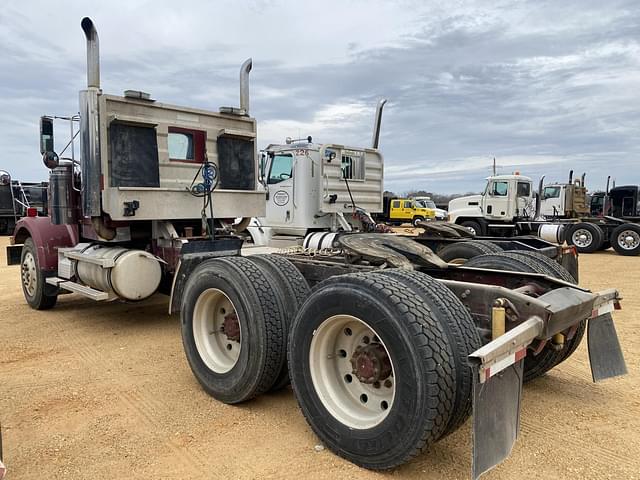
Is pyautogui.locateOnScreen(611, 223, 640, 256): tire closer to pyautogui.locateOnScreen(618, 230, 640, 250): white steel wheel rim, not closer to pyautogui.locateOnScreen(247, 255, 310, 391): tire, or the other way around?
pyautogui.locateOnScreen(618, 230, 640, 250): white steel wheel rim

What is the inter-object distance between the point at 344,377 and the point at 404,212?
3285 cm

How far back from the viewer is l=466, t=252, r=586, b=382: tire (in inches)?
156

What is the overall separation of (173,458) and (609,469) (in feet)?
8.39

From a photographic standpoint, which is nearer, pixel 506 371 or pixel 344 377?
pixel 506 371

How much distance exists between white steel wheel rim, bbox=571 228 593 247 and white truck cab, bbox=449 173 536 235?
1670 millimetres

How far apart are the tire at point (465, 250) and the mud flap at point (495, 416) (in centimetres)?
342

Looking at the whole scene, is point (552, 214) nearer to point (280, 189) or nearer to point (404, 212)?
point (280, 189)

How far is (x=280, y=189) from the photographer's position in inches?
391

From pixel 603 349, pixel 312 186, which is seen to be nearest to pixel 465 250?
pixel 603 349

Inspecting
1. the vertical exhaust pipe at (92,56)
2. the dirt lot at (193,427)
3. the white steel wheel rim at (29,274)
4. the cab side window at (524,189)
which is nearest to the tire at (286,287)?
the dirt lot at (193,427)

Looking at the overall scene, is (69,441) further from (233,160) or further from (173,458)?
(233,160)

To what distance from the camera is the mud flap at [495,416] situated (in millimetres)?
2514

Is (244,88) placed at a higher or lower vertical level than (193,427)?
higher

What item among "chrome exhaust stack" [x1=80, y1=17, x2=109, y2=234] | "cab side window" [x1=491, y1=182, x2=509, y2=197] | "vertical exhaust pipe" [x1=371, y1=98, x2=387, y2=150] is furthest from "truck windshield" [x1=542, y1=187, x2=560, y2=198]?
"chrome exhaust stack" [x1=80, y1=17, x2=109, y2=234]
